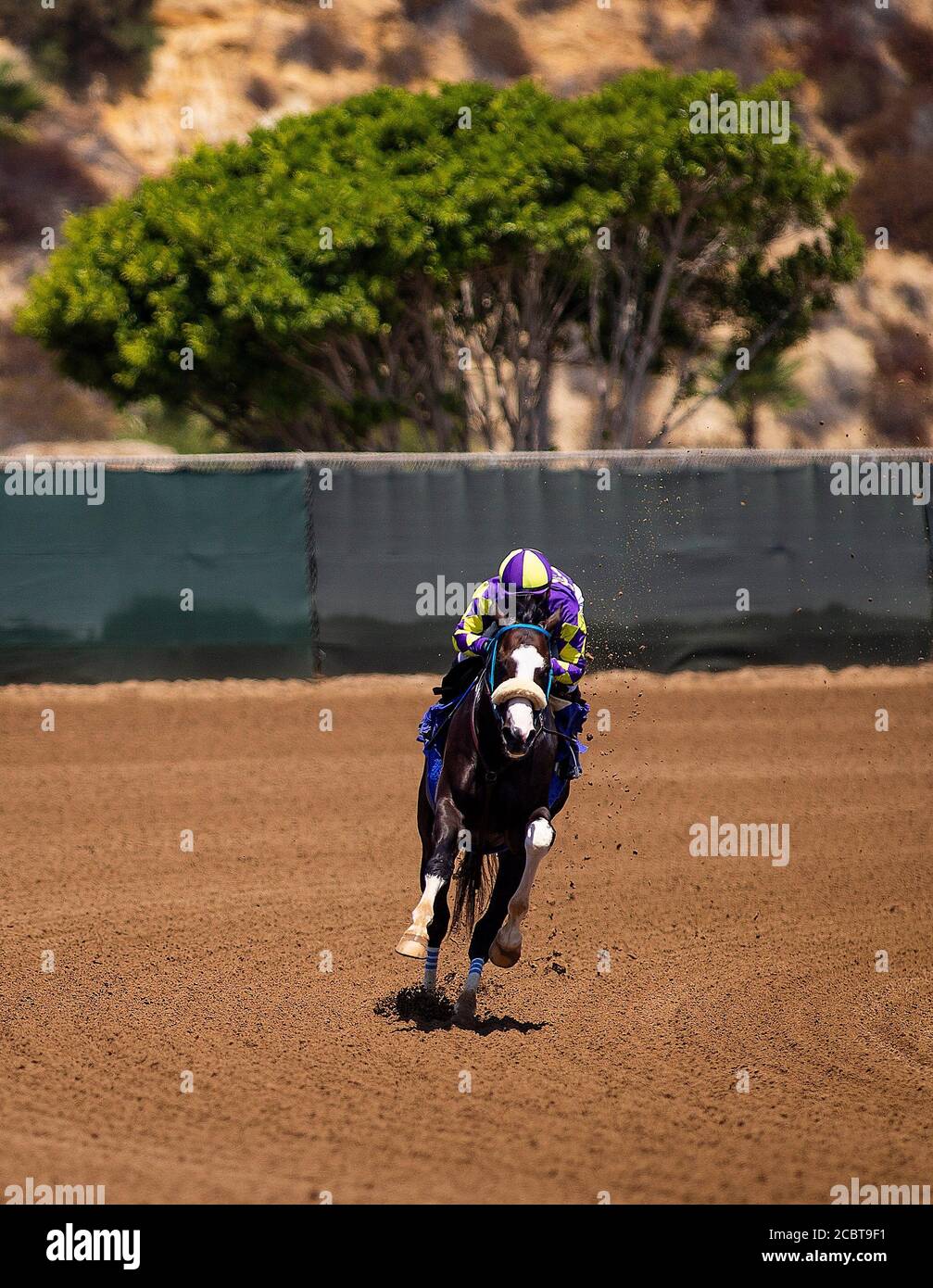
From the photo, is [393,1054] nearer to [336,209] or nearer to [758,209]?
[336,209]

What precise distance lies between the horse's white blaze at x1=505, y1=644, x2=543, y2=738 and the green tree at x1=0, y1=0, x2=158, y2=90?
47.8 meters

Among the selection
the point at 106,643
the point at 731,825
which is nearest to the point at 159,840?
the point at 731,825

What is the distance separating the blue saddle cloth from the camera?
7285mm

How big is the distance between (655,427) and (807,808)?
127 ft

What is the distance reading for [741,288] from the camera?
30828 millimetres

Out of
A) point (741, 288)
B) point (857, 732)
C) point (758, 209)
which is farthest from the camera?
point (741, 288)

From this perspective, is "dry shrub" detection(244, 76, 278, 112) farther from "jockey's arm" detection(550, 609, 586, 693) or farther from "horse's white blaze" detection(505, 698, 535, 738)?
"horse's white blaze" detection(505, 698, 535, 738)

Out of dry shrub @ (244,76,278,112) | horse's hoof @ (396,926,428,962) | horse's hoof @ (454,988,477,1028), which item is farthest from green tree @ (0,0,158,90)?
horse's hoof @ (396,926,428,962)

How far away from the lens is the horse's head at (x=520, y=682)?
6195 millimetres

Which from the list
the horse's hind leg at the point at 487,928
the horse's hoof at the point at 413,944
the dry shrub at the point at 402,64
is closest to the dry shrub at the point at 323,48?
the dry shrub at the point at 402,64

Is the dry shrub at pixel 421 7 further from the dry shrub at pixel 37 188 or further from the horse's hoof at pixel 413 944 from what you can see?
the horse's hoof at pixel 413 944

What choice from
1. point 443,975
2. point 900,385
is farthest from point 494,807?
point 900,385

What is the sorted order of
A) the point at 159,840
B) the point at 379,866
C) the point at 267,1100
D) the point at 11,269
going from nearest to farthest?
the point at 267,1100 → the point at 379,866 → the point at 159,840 → the point at 11,269

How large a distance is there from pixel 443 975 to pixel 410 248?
60.9 feet
